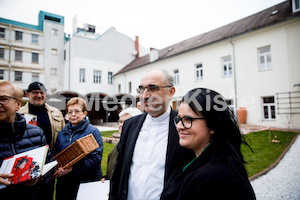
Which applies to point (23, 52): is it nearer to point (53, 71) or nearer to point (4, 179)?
point (53, 71)

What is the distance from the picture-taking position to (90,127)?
116 inches

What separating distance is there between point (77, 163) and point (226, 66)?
1632 cm

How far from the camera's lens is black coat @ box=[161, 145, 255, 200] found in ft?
3.42

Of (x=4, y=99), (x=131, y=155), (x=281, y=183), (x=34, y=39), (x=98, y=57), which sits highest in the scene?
(x=34, y=39)

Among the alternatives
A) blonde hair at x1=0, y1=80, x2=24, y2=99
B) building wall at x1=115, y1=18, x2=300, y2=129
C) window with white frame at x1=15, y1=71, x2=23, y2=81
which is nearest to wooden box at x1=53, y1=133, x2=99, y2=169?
blonde hair at x1=0, y1=80, x2=24, y2=99

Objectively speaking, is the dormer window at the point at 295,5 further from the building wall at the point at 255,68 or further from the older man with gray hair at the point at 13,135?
the older man with gray hair at the point at 13,135

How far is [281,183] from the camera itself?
13.6 feet

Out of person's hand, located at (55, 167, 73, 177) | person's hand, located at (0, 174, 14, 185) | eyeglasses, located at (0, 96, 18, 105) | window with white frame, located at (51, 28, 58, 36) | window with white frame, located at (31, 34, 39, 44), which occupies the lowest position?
person's hand, located at (55, 167, 73, 177)

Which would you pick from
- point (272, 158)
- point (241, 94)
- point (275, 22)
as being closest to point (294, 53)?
point (275, 22)

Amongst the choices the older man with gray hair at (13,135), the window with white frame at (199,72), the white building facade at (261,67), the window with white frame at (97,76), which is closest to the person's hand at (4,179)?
the older man with gray hair at (13,135)

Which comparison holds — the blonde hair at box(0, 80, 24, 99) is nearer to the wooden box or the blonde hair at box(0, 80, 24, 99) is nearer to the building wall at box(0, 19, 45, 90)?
the wooden box

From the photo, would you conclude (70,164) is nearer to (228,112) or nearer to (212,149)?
(212,149)

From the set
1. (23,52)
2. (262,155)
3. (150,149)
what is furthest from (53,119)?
(23,52)

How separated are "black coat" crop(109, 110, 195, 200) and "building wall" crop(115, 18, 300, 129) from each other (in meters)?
14.1
